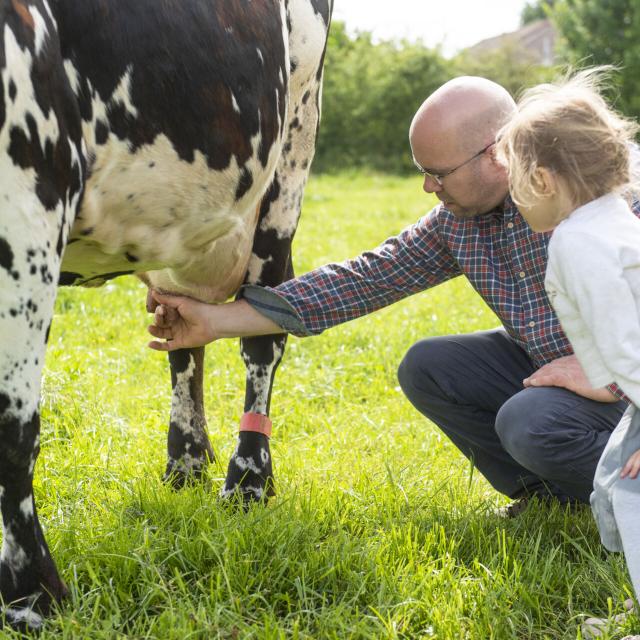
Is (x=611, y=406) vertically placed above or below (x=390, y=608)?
above

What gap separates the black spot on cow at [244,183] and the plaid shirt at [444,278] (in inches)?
17.8

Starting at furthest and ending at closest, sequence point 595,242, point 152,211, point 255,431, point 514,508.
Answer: point 255,431 → point 514,508 → point 152,211 → point 595,242

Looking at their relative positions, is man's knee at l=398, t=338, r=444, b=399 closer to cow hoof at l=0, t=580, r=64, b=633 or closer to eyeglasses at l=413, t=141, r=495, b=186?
eyeglasses at l=413, t=141, r=495, b=186

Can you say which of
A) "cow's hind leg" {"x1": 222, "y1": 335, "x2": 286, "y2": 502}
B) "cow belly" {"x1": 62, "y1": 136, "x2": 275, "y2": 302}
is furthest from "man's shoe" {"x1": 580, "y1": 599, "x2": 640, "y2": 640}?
"cow belly" {"x1": 62, "y1": 136, "x2": 275, "y2": 302}

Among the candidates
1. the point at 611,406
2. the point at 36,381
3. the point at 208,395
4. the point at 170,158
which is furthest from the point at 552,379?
the point at 208,395

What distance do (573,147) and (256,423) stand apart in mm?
1603

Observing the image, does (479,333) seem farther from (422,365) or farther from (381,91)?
(381,91)

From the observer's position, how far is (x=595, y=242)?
2.15 meters

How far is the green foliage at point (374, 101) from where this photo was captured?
1022 inches

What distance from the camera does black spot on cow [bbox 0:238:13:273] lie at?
79.0 inches

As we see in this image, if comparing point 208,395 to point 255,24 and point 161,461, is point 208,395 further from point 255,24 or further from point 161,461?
point 255,24

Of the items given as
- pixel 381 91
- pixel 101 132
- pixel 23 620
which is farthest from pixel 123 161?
pixel 381 91

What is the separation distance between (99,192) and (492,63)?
2978cm

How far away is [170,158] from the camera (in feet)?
8.18
